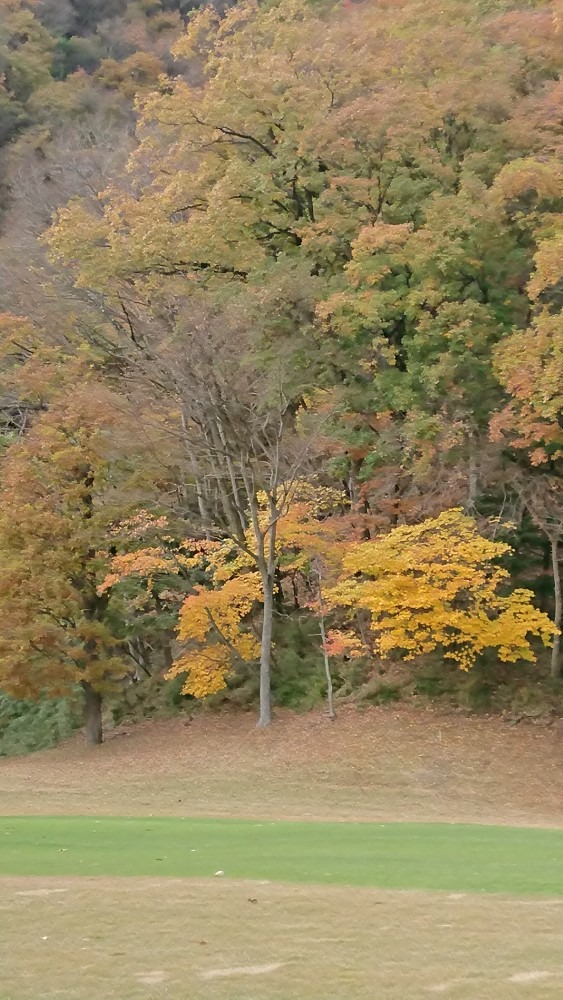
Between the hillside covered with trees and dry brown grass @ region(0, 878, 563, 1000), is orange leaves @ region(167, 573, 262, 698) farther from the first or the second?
dry brown grass @ region(0, 878, 563, 1000)

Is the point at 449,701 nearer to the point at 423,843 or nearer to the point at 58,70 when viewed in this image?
the point at 423,843

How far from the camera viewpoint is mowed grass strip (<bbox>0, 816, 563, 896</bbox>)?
9.05 meters

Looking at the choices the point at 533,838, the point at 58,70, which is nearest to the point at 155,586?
the point at 533,838

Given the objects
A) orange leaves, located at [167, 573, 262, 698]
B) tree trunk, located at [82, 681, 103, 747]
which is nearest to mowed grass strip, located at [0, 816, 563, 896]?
orange leaves, located at [167, 573, 262, 698]

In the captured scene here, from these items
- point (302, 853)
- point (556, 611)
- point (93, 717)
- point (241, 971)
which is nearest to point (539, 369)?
point (556, 611)

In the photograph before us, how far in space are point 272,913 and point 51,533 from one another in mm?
18876

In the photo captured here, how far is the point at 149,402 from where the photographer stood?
27.4 meters

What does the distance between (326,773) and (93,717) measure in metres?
8.44

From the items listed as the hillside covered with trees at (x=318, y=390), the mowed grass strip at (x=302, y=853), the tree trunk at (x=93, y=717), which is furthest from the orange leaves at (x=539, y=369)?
the tree trunk at (x=93, y=717)

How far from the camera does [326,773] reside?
68.3 ft

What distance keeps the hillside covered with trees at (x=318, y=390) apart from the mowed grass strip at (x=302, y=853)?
341 inches

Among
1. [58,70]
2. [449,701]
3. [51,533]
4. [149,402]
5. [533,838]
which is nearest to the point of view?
[533,838]

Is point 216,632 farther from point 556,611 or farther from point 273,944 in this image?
point 273,944

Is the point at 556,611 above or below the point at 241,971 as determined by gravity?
above
